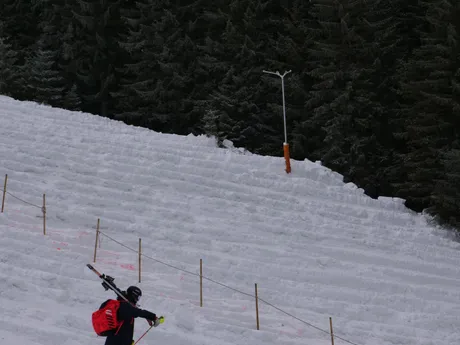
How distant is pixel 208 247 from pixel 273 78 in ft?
54.5

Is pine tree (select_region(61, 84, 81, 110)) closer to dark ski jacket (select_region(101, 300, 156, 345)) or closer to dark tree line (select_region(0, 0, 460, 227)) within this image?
dark tree line (select_region(0, 0, 460, 227))

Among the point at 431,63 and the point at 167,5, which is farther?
the point at 167,5

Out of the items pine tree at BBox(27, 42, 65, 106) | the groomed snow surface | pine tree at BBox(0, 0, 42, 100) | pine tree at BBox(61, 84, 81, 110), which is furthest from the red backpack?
pine tree at BBox(0, 0, 42, 100)

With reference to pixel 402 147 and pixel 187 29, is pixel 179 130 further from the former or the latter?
pixel 402 147

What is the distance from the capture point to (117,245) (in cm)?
1496

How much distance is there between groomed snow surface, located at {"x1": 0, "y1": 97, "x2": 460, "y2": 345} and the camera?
11922 mm

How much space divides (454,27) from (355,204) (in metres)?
8.33

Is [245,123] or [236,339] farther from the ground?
[245,123]

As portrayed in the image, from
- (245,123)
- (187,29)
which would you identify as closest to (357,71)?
(245,123)

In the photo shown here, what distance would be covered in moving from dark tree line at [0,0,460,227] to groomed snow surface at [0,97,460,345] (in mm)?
3599

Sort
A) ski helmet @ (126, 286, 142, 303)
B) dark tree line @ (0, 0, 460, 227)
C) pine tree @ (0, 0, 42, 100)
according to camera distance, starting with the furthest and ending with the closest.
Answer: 1. pine tree @ (0, 0, 42, 100)
2. dark tree line @ (0, 0, 460, 227)
3. ski helmet @ (126, 286, 142, 303)

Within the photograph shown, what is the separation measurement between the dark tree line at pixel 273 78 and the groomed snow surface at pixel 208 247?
3599 mm

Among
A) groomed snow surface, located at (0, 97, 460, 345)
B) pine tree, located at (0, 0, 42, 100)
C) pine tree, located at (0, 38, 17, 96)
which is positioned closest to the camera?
groomed snow surface, located at (0, 97, 460, 345)

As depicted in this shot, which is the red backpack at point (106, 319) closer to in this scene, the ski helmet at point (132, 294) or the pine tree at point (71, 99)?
the ski helmet at point (132, 294)
